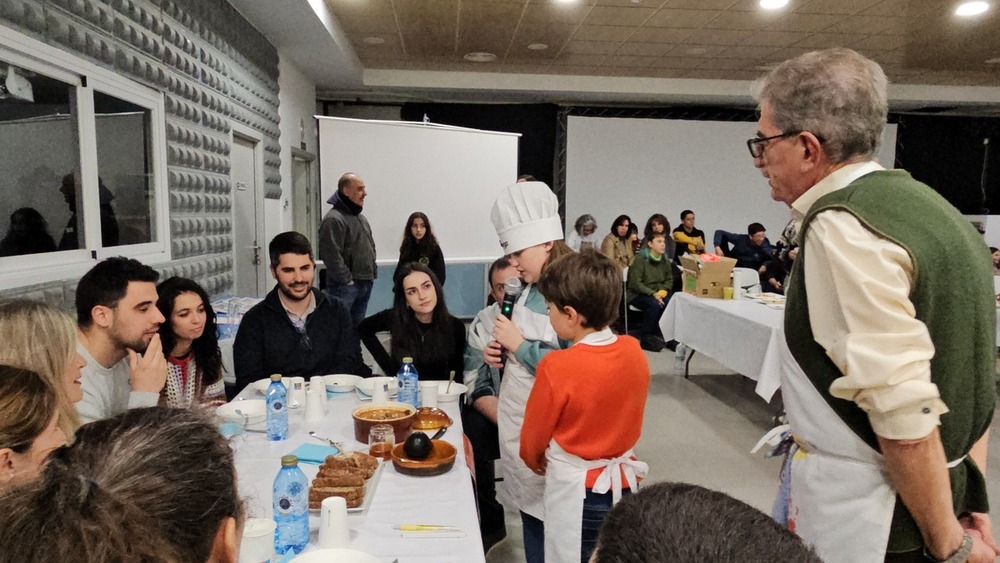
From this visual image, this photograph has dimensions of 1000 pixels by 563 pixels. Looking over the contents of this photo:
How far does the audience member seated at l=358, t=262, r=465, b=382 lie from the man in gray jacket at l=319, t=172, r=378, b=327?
2222 mm

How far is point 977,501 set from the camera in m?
1.08

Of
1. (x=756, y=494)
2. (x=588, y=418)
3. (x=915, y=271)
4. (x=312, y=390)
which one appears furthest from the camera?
(x=756, y=494)

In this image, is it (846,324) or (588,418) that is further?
(588,418)

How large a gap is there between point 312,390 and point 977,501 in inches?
71.0

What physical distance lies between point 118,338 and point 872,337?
2.10 metres

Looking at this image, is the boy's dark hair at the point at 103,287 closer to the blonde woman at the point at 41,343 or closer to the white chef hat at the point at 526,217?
the blonde woman at the point at 41,343

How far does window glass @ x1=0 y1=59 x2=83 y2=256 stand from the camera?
2.20 metres

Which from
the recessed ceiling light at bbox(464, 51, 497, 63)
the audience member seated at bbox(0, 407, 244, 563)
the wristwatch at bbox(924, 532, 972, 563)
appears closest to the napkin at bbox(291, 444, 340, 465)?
the audience member seated at bbox(0, 407, 244, 563)

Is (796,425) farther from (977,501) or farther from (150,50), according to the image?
(150,50)

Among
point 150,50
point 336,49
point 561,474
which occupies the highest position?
point 336,49

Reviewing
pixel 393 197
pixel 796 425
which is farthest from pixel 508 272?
pixel 393 197

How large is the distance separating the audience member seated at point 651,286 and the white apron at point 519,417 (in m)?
4.37

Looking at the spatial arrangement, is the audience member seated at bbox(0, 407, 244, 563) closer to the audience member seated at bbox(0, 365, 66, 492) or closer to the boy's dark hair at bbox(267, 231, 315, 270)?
the audience member seated at bbox(0, 365, 66, 492)

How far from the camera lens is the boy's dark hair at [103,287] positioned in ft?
6.43
